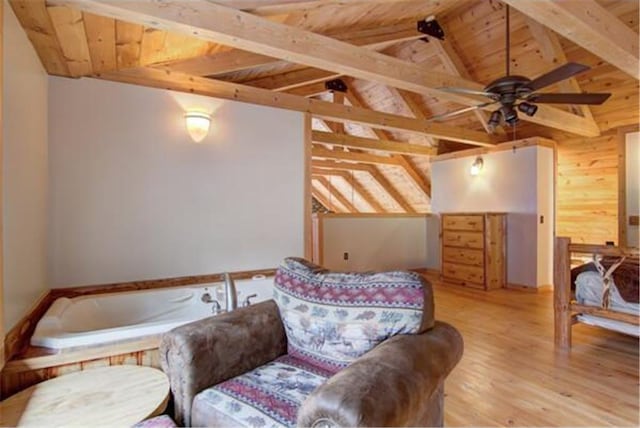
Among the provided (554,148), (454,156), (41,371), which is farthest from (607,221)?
(41,371)

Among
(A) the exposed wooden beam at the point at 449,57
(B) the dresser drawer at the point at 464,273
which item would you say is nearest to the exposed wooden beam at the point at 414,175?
(B) the dresser drawer at the point at 464,273

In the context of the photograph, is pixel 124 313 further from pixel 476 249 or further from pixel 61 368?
pixel 476 249

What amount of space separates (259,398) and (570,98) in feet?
9.77

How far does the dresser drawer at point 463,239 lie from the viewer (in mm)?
5145

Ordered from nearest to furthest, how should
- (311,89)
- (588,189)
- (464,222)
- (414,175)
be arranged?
1. (588,189)
2. (464,222)
3. (311,89)
4. (414,175)

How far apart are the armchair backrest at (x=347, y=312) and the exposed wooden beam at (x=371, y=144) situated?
13.0ft

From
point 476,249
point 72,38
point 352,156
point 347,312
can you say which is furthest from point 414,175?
point 72,38

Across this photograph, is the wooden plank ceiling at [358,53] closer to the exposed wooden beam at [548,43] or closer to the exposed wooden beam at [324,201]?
the exposed wooden beam at [548,43]

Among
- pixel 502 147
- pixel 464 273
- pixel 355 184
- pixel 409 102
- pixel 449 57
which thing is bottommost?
pixel 464 273

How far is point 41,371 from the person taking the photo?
1629 millimetres

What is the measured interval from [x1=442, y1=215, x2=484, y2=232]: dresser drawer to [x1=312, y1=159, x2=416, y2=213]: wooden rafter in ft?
8.56

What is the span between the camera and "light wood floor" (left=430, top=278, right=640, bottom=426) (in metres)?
1.97

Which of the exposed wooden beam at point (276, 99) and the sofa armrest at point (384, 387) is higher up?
the exposed wooden beam at point (276, 99)

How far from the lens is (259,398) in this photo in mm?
1357
